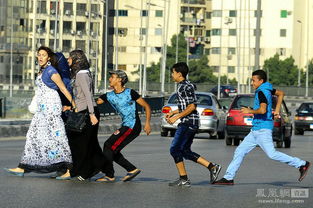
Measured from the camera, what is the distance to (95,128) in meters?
16.0

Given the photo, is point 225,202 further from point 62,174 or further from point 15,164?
point 15,164

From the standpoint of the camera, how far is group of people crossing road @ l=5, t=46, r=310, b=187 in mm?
15523

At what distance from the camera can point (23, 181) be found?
1555cm

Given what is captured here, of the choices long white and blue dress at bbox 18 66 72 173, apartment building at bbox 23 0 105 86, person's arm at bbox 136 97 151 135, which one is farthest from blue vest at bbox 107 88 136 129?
apartment building at bbox 23 0 105 86

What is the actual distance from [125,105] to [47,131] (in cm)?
116

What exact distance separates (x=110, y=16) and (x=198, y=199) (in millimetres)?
157203

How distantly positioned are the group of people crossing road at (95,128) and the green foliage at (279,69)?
432 feet

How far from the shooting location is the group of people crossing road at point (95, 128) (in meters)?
15.5

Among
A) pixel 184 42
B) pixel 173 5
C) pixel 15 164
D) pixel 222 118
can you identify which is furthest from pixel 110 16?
pixel 15 164

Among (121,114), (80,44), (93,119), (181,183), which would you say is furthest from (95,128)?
(80,44)

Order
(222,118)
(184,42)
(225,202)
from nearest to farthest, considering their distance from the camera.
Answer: (225,202)
(222,118)
(184,42)

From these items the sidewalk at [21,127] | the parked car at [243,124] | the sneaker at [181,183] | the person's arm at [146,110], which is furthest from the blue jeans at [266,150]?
the sidewalk at [21,127]

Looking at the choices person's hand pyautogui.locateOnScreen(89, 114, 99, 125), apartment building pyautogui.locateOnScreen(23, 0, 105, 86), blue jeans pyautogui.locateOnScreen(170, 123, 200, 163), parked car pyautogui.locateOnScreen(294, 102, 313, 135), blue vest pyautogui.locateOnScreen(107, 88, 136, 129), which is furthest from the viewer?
apartment building pyautogui.locateOnScreen(23, 0, 105, 86)

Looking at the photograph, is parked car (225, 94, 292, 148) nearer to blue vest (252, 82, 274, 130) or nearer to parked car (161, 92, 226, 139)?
parked car (161, 92, 226, 139)
